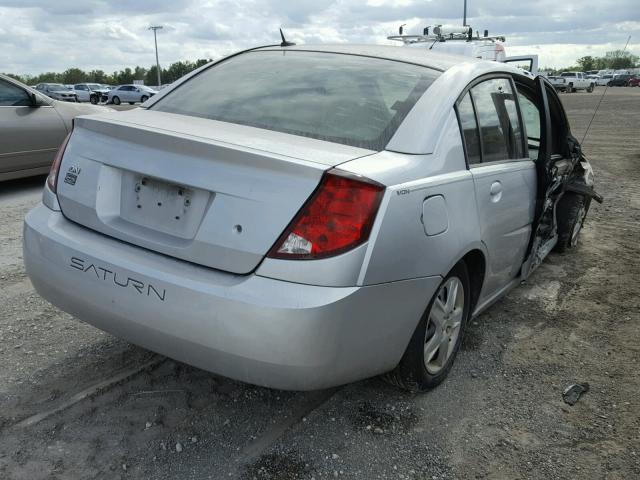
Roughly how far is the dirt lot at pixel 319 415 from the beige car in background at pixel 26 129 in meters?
3.77

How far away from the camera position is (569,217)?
5156mm

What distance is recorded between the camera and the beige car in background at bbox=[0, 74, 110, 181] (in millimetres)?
7027

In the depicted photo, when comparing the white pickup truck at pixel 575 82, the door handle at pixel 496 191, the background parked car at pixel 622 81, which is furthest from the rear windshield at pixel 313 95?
the background parked car at pixel 622 81

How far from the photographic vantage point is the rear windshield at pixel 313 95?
8.59 feet

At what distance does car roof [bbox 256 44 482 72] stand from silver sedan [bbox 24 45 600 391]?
25 mm

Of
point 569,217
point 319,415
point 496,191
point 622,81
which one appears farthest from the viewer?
point 622,81

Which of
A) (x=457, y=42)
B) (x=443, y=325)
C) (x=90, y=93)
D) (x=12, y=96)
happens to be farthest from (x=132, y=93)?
(x=443, y=325)

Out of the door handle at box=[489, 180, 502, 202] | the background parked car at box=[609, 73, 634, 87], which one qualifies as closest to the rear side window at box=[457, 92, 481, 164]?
the door handle at box=[489, 180, 502, 202]

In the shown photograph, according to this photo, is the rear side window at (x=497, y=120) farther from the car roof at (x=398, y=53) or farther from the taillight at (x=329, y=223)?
the taillight at (x=329, y=223)

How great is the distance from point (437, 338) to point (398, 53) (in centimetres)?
152

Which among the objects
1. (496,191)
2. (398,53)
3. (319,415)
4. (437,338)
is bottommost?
(319,415)

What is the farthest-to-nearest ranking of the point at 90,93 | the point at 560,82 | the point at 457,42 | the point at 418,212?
the point at 560,82
the point at 90,93
the point at 457,42
the point at 418,212

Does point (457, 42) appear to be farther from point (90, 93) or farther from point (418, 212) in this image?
point (90, 93)

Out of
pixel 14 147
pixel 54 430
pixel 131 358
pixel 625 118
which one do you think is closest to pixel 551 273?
pixel 131 358
